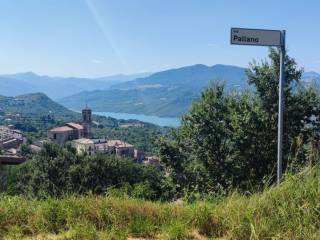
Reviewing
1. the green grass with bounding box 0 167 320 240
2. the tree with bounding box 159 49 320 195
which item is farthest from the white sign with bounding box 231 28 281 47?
the tree with bounding box 159 49 320 195

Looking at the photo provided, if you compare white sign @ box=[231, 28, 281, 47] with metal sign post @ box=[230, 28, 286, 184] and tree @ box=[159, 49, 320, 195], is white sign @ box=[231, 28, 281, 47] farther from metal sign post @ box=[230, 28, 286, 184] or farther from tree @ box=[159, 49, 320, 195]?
tree @ box=[159, 49, 320, 195]

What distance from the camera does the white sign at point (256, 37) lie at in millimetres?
4492

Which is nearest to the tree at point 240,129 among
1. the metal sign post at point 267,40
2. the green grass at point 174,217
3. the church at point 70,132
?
the metal sign post at point 267,40

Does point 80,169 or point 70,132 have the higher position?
point 80,169

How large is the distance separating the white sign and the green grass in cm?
127

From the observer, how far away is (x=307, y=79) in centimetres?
1928

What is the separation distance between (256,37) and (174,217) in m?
1.90

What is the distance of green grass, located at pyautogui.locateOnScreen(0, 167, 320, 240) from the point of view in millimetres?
3418

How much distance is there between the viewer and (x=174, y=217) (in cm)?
386

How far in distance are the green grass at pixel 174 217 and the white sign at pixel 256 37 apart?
4.18ft

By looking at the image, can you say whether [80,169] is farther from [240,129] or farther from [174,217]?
[174,217]

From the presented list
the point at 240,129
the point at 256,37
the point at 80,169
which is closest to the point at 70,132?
the point at 80,169

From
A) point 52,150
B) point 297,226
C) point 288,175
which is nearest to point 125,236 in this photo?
point 297,226

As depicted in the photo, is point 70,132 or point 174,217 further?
point 70,132
